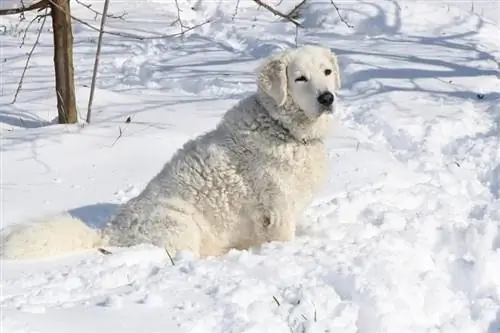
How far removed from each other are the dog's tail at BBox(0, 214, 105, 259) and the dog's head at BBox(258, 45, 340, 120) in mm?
1420

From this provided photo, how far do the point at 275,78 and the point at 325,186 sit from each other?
1.42 m

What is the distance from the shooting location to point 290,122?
4.74 meters

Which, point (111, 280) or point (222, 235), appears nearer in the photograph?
point (111, 280)

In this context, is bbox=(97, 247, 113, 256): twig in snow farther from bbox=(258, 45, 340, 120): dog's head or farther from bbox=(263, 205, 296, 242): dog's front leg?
bbox=(258, 45, 340, 120): dog's head

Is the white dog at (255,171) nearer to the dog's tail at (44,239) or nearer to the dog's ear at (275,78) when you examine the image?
the dog's ear at (275,78)

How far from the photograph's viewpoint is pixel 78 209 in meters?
5.43

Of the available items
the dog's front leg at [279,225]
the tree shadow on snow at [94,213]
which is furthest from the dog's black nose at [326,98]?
the tree shadow on snow at [94,213]

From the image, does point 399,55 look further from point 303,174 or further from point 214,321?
point 214,321

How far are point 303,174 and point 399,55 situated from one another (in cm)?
559

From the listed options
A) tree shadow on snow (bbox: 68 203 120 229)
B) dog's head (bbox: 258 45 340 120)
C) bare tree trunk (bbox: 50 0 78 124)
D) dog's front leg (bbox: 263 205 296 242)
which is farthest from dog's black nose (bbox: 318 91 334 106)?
bare tree trunk (bbox: 50 0 78 124)

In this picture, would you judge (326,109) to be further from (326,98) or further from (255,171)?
(255,171)

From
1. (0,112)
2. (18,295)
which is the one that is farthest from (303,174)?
(0,112)

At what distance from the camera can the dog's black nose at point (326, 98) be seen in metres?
4.55

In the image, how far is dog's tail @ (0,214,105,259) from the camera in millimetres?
3949
